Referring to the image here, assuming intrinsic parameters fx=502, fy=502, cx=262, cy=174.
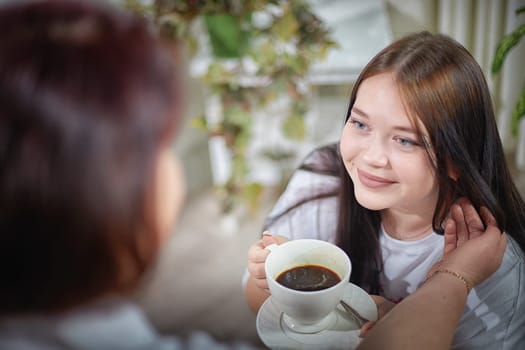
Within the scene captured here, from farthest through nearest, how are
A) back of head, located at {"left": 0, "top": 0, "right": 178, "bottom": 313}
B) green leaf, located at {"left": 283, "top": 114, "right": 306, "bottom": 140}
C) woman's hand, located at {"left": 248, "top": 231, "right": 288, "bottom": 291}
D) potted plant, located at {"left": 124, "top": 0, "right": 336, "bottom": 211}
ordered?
green leaf, located at {"left": 283, "top": 114, "right": 306, "bottom": 140}, potted plant, located at {"left": 124, "top": 0, "right": 336, "bottom": 211}, woman's hand, located at {"left": 248, "top": 231, "right": 288, "bottom": 291}, back of head, located at {"left": 0, "top": 0, "right": 178, "bottom": 313}

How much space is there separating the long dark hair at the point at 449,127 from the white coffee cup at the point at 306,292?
0.06 m

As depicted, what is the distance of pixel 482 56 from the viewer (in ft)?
Answer: 3.07

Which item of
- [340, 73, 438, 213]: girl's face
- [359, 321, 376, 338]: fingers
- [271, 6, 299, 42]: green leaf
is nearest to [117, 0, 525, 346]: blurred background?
[271, 6, 299, 42]: green leaf

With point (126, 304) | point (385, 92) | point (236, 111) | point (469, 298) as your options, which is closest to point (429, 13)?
point (385, 92)

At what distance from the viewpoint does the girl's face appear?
2.21 ft

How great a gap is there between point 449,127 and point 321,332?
32cm

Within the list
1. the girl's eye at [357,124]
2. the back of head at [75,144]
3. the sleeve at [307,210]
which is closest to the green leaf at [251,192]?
the sleeve at [307,210]

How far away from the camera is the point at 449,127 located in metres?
0.67

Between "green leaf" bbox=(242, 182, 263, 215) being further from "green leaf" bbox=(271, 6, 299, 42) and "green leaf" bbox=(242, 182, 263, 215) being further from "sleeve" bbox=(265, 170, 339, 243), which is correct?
"sleeve" bbox=(265, 170, 339, 243)

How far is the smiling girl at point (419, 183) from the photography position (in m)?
0.67

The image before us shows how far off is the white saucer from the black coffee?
40 millimetres

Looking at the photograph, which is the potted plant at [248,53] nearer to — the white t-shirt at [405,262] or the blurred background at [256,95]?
the blurred background at [256,95]

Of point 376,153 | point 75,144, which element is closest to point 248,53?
point 376,153

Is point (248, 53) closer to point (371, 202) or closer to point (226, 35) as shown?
point (226, 35)
